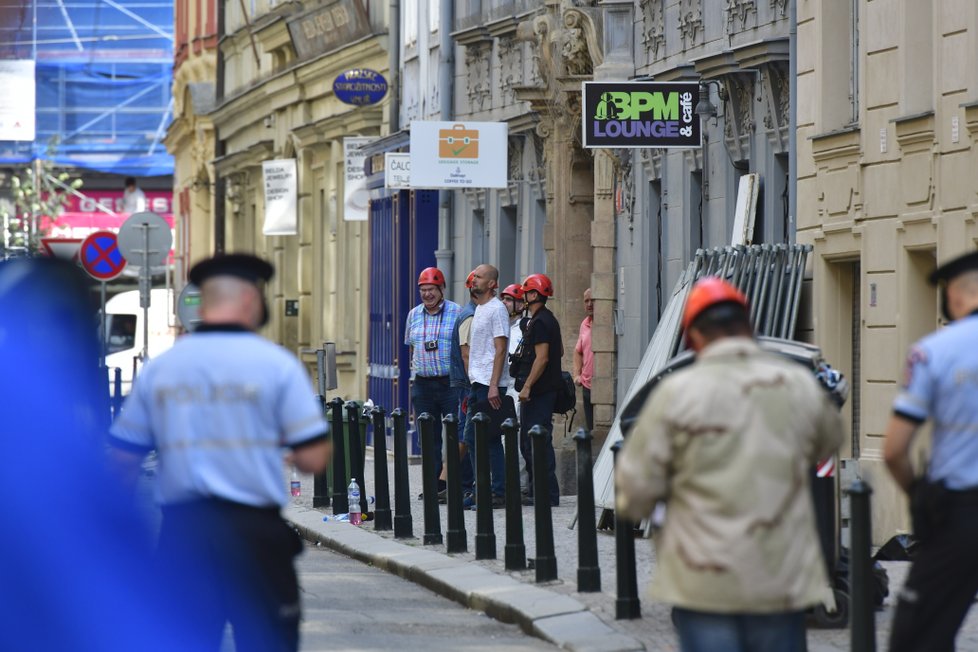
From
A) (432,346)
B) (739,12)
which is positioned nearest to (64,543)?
(432,346)

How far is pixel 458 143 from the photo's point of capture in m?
25.2

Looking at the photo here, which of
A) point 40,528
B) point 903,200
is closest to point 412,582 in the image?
point 903,200

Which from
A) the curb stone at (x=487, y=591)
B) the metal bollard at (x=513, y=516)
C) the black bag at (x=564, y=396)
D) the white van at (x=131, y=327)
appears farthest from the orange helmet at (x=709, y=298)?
the white van at (x=131, y=327)

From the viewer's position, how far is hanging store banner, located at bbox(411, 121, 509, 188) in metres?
25.0

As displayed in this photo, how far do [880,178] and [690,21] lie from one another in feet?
16.5

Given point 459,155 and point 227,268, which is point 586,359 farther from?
point 227,268

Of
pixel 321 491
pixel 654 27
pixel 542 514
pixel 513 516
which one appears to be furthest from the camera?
pixel 654 27

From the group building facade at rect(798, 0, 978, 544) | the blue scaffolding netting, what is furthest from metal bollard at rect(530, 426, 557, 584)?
the blue scaffolding netting

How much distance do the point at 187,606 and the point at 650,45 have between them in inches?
642

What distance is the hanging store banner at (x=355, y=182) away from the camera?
32656 mm

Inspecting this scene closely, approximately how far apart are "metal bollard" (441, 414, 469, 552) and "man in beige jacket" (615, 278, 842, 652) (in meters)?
8.61

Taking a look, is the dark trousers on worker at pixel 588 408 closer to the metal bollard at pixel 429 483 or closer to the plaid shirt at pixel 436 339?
the plaid shirt at pixel 436 339

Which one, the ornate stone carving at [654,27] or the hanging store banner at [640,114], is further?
the ornate stone carving at [654,27]

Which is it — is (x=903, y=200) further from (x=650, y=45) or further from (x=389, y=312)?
(x=389, y=312)
